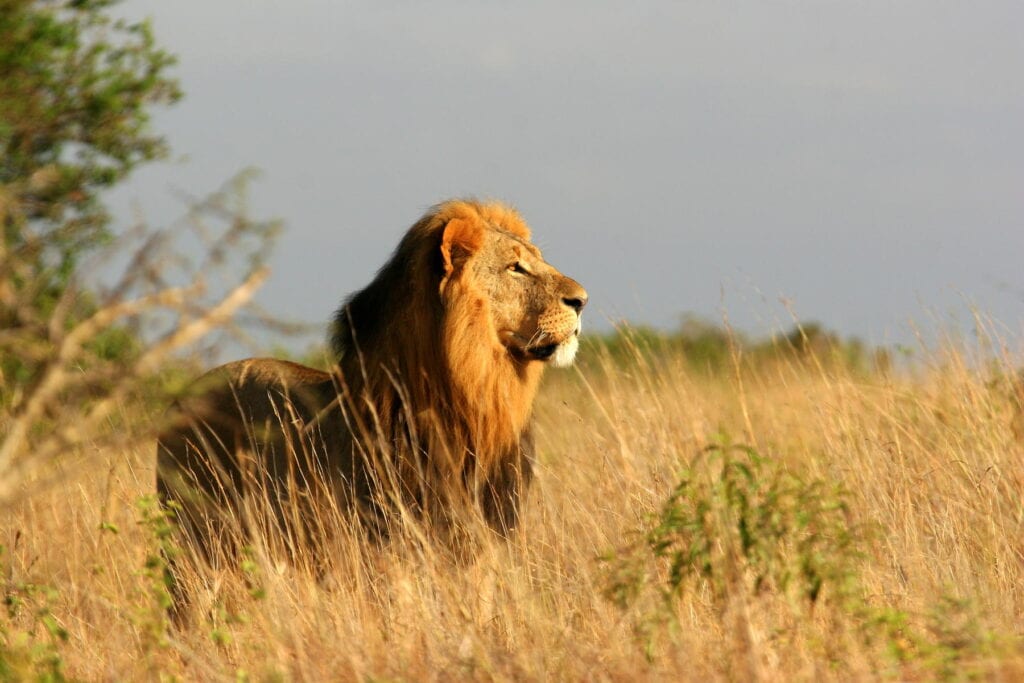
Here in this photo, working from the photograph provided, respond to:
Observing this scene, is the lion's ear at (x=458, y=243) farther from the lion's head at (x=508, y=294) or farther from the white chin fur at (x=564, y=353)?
the white chin fur at (x=564, y=353)

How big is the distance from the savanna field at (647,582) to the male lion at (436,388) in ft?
0.73

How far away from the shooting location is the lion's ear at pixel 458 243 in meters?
5.40

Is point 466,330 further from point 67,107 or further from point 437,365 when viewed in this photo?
point 67,107

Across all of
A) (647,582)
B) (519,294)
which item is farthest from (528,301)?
(647,582)

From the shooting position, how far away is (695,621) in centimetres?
437

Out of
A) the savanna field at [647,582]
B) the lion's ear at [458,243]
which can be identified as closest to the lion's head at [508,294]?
the lion's ear at [458,243]

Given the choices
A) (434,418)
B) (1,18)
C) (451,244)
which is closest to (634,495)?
(434,418)

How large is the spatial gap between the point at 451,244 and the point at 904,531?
7.20 feet

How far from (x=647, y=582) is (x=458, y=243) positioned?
206cm

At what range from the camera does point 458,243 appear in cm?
544

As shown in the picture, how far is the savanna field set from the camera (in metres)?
3.63

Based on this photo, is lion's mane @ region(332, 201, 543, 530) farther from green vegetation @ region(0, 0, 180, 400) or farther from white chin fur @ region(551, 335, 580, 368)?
green vegetation @ region(0, 0, 180, 400)

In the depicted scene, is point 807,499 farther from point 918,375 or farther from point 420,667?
point 918,375

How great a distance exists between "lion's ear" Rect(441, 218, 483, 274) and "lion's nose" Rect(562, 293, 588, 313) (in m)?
0.43
